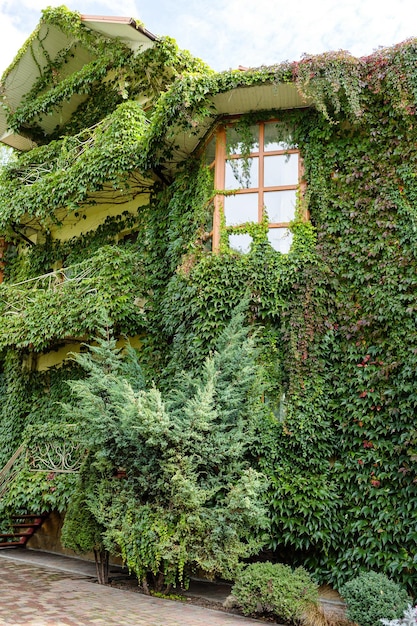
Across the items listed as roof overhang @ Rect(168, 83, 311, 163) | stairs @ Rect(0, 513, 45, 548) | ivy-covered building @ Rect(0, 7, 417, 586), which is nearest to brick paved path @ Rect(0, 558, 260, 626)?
ivy-covered building @ Rect(0, 7, 417, 586)

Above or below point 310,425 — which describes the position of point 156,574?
below

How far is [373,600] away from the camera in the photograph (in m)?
7.47

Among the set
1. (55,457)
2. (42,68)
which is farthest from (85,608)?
(42,68)

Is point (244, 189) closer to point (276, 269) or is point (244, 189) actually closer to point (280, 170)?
point (280, 170)

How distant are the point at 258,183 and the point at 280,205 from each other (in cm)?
68

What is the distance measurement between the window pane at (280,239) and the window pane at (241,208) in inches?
19.1

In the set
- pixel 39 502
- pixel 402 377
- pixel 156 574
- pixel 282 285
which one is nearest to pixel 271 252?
pixel 282 285

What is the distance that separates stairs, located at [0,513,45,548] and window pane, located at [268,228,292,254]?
801 centimetres

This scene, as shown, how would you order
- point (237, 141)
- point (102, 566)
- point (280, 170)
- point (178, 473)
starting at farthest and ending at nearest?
point (237, 141) → point (280, 170) → point (102, 566) → point (178, 473)

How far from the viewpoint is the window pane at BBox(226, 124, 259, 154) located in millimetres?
11406

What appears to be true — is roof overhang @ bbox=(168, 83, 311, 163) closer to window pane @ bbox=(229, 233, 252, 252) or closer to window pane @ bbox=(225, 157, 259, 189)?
window pane @ bbox=(225, 157, 259, 189)

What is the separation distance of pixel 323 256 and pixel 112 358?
4.32 m

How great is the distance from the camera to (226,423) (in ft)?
29.9

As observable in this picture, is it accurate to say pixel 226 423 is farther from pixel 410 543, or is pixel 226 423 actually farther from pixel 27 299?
pixel 27 299
